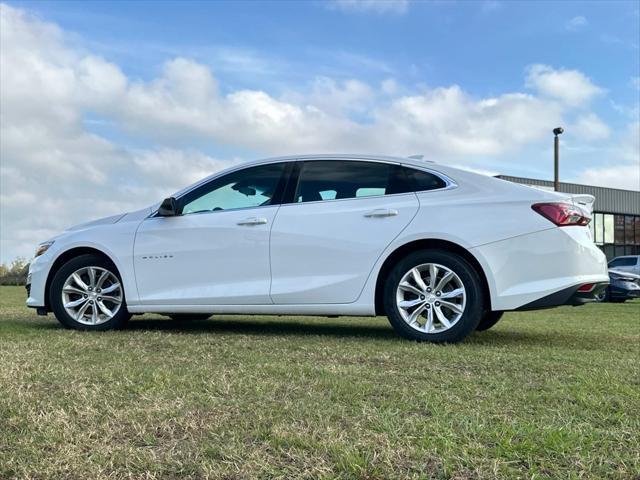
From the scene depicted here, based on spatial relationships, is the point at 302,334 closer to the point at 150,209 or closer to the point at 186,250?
the point at 186,250

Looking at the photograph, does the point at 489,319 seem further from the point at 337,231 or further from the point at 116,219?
the point at 116,219

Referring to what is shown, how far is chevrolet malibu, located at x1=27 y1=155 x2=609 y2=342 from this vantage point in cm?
507

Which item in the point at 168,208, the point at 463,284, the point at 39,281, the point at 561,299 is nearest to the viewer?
the point at 561,299

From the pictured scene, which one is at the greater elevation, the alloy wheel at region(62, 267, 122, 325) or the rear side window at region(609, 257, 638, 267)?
the rear side window at region(609, 257, 638, 267)

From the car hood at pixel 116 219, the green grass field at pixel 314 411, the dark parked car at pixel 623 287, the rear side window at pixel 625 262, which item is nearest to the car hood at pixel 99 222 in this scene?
the car hood at pixel 116 219

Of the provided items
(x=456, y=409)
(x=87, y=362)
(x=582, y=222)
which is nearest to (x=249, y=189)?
(x=87, y=362)

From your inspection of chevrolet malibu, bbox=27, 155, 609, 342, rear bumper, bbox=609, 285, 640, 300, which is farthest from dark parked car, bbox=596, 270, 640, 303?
chevrolet malibu, bbox=27, 155, 609, 342

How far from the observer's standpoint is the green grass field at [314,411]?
2236 mm

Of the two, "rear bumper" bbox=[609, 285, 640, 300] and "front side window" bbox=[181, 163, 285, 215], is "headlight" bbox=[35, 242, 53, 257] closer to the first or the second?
A: "front side window" bbox=[181, 163, 285, 215]

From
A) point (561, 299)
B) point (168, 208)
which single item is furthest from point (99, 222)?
point (561, 299)

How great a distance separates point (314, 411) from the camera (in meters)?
2.84

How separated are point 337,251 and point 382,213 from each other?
0.49 metres

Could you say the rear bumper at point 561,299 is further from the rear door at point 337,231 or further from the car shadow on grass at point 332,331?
the rear door at point 337,231

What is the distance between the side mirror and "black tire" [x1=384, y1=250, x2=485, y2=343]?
210 cm
